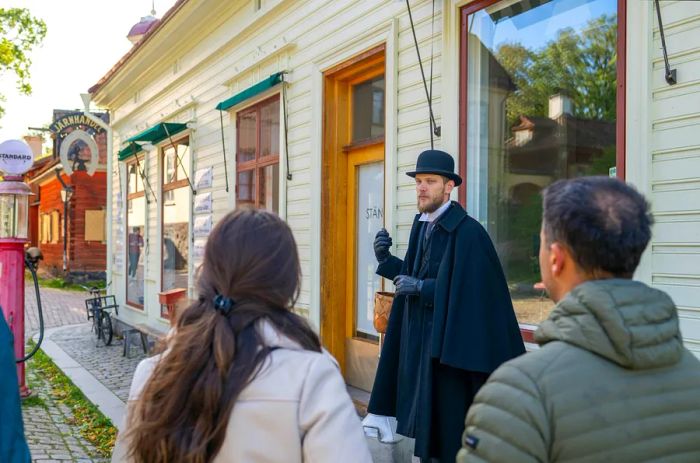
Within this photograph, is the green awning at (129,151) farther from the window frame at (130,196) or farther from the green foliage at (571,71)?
the green foliage at (571,71)

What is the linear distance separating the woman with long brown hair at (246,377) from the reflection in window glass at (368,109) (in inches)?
173

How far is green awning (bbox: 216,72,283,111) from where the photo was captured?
7141mm

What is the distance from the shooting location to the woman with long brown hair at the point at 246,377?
63.0 inches

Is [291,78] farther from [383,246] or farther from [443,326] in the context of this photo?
[443,326]

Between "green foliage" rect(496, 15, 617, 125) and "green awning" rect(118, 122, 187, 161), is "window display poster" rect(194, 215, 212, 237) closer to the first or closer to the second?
"green awning" rect(118, 122, 187, 161)

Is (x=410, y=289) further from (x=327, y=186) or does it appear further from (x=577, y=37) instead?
(x=327, y=186)

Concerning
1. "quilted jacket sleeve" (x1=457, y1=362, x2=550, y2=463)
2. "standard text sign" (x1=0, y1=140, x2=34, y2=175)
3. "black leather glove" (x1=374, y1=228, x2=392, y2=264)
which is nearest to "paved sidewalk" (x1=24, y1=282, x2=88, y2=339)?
"standard text sign" (x1=0, y1=140, x2=34, y2=175)

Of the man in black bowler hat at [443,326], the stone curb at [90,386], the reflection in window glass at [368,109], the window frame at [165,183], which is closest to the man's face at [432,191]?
the man in black bowler hat at [443,326]

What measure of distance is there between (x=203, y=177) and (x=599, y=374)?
331 inches

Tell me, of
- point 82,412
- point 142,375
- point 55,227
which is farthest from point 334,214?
point 55,227

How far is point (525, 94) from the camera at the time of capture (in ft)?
14.8

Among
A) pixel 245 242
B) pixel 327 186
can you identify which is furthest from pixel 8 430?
pixel 327 186

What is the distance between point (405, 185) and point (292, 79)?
238 centimetres

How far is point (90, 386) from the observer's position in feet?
27.0
